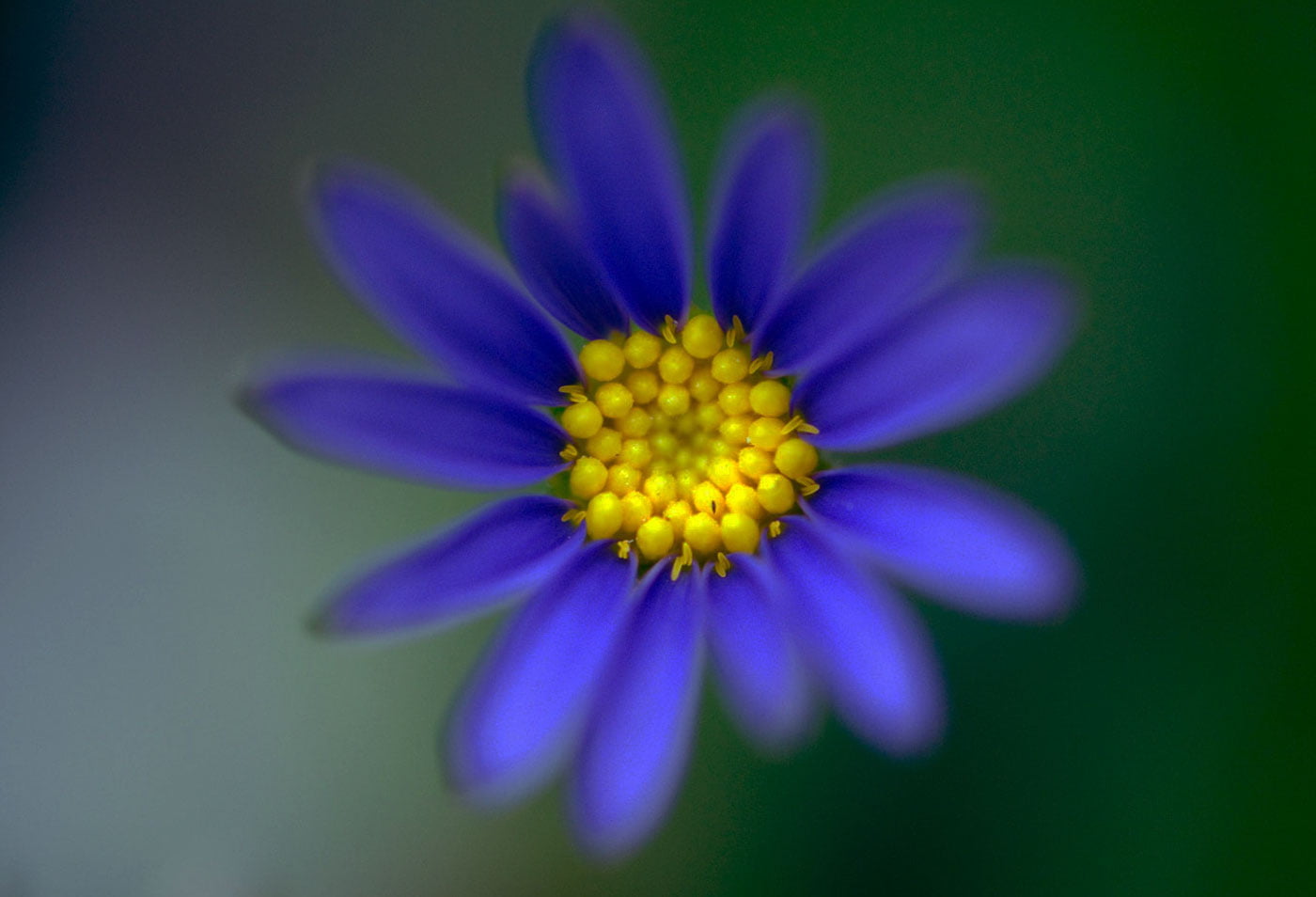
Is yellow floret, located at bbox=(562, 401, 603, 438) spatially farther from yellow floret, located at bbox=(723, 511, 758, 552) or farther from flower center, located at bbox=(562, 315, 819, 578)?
yellow floret, located at bbox=(723, 511, 758, 552)

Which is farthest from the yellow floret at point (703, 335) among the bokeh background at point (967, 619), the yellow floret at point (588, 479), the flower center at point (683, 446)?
the bokeh background at point (967, 619)

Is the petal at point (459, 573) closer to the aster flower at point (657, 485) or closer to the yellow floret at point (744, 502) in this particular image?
the aster flower at point (657, 485)

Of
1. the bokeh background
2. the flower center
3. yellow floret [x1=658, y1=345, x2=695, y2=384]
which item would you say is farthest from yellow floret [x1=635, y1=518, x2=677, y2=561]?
the bokeh background

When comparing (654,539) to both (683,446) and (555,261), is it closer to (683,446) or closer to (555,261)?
(683,446)

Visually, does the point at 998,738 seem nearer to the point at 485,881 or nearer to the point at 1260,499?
the point at 1260,499

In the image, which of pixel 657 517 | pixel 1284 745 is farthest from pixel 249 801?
pixel 1284 745

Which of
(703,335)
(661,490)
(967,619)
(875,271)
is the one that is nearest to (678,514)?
(661,490)
